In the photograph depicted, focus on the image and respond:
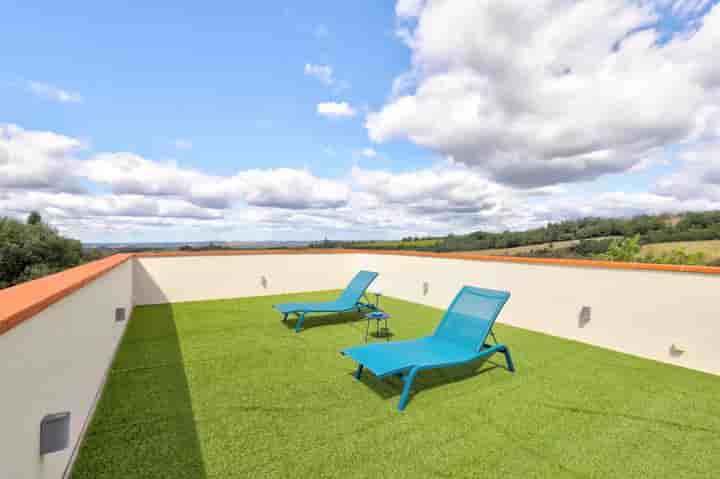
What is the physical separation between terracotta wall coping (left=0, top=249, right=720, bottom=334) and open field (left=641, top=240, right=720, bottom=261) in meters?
13.7

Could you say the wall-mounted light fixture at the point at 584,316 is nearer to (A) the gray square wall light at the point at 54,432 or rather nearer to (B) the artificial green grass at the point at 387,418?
(B) the artificial green grass at the point at 387,418

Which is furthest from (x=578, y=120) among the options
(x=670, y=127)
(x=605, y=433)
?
(x=605, y=433)

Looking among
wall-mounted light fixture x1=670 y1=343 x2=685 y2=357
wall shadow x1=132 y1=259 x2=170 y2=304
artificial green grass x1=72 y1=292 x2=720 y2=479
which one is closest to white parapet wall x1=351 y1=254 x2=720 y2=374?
wall-mounted light fixture x1=670 y1=343 x2=685 y2=357

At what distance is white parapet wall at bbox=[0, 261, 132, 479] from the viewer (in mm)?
1190

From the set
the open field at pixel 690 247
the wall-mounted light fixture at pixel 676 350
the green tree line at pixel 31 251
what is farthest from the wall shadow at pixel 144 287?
the open field at pixel 690 247

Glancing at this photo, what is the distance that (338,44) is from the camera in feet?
22.3

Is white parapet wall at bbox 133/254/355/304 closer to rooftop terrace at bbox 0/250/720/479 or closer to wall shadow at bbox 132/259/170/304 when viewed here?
wall shadow at bbox 132/259/170/304

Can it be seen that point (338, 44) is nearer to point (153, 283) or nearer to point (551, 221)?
point (153, 283)

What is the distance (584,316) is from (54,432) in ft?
20.5

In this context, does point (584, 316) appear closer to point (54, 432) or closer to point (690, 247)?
point (54, 432)

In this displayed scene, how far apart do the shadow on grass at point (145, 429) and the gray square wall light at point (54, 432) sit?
0.71m

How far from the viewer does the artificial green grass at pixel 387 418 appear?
7.09 feet

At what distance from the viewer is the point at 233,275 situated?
330 inches

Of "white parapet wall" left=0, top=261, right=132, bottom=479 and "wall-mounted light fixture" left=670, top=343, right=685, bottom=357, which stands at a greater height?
"white parapet wall" left=0, top=261, right=132, bottom=479
